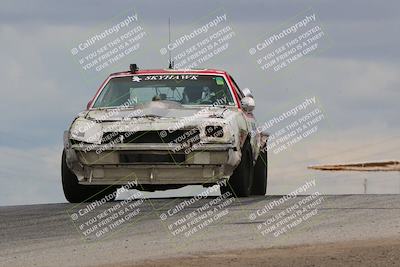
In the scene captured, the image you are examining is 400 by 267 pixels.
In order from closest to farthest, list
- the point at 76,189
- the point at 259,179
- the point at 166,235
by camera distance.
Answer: the point at 166,235 → the point at 76,189 → the point at 259,179

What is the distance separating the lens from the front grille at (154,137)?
13555mm

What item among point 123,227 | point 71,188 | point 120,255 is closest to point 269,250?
point 120,255

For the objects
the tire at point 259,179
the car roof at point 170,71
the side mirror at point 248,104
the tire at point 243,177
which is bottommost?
the tire at point 259,179

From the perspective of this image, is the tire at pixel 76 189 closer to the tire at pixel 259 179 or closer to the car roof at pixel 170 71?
the car roof at pixel 170 71

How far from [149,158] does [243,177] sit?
4.31 feet

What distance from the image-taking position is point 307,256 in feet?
29.5

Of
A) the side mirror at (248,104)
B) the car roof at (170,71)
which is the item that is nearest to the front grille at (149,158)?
the side mirror at (248,104)

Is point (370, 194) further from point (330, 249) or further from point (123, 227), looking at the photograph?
point (330, 249)

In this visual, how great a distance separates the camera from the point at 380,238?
33.9 feet

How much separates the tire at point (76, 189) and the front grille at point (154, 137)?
3.19ft

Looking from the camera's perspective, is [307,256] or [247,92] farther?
[247,92]

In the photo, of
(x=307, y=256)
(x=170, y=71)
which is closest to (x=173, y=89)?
(x=170, y=71)

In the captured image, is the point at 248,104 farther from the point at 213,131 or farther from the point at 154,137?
the point at 154,137

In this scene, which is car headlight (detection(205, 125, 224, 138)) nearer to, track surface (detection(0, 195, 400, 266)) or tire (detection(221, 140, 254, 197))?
tire (detection(221, 140, 254, 197))
